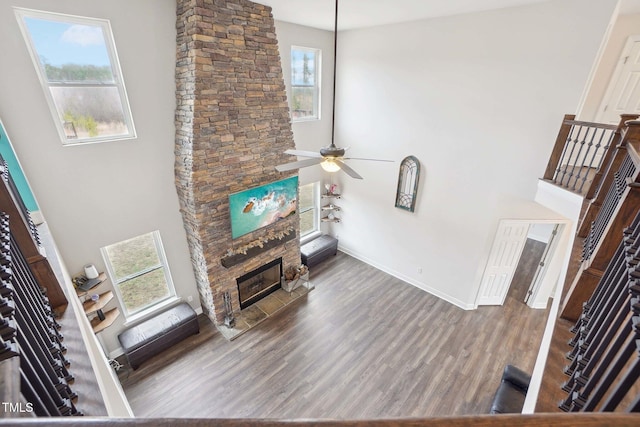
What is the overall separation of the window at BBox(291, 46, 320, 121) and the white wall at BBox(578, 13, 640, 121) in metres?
4.94

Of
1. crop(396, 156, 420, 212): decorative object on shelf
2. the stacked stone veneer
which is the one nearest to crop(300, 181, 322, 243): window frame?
the stacked stone veneer

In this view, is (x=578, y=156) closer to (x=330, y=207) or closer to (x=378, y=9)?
(x=378, y=9)

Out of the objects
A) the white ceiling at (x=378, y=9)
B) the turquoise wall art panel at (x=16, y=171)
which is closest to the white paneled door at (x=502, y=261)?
the white ceiling at (x=378, y=9)

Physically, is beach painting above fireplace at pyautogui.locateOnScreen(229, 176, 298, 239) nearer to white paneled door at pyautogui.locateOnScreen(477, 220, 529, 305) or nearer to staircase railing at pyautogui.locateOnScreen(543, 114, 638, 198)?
white paneled door at pyautogui.locateOnScreen(477, 220, 529, 305)

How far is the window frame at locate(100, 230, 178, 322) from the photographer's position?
438 centimetres

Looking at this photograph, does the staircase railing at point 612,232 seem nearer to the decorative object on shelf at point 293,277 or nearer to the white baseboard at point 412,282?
the white baseboard at point 412,282

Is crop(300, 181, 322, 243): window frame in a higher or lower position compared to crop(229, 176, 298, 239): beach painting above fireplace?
lower

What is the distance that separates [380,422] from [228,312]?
18.0 feet

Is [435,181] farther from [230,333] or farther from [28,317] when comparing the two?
[28,317]

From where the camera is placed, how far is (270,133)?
5.12 metres

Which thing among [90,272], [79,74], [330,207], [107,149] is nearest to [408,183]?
[330,207]

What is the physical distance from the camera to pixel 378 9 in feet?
14.7

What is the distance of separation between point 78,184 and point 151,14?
2.47 meters

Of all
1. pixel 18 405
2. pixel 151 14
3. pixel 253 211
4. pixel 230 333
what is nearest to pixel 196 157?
pixel 253 211
